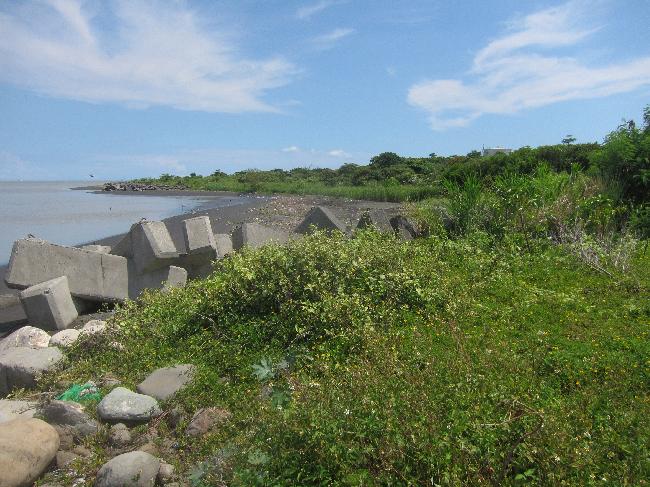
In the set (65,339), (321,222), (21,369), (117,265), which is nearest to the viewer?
(21,369)

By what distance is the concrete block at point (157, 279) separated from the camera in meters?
9.55

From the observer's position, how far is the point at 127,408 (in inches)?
208

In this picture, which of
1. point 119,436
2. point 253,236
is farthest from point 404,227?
point 119,436

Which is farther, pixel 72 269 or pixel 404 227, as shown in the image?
pixel 404 227

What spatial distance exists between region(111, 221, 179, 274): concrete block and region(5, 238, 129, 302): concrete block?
14.4 inches

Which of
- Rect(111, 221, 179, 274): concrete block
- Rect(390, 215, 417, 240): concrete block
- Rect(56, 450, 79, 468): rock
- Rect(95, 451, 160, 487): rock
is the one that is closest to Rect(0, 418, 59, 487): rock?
Rect(56, 450, 79, 468): rock

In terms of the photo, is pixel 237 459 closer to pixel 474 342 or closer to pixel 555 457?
pixel 555 457

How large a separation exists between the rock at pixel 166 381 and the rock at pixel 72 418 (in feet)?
1.85

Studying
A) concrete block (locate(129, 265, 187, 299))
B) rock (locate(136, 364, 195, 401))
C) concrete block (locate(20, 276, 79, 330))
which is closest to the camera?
rock (locate(136, 364, 195, 401))

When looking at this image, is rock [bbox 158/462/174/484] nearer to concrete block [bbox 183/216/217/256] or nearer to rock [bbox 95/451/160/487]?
rock [bbox 95/451/160/487]

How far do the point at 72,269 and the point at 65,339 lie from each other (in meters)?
2.32

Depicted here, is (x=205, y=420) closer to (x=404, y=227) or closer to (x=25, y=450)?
(x=25, y=450)

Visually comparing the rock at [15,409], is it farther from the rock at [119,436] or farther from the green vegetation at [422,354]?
the rock at [119,436]

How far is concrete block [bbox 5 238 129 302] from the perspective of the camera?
9367mm
